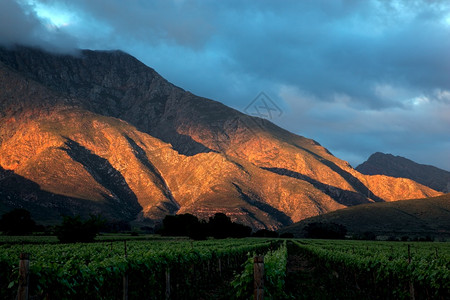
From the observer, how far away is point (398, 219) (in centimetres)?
16288

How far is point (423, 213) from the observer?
541ft

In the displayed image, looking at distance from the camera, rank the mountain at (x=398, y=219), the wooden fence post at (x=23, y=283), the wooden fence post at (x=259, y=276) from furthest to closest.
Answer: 1. the mountain at (x=398, y=219)
2. the wooden fence post at (x=259, y=276)
3. the wooden fence post at (x=23, y=283)

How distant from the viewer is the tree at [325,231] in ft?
488

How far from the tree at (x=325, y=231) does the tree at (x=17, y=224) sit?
9614 cm

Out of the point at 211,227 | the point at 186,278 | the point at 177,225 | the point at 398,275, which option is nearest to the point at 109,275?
the point at 186,278

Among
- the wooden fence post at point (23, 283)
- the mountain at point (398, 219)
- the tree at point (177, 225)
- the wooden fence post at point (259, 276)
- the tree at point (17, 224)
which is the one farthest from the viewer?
the mountain at point (398, 219)

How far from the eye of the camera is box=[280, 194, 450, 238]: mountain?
146 meters

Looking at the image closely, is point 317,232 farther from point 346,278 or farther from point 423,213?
point 346,278

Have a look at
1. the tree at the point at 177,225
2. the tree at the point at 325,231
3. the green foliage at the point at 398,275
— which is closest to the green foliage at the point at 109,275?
the green foliage at the point at 398,275

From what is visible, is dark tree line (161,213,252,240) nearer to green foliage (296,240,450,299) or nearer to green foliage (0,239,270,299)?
green foliage (296,240,450,299)

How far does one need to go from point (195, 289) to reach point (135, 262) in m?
7.50

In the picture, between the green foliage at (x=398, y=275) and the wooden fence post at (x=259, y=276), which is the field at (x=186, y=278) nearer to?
the green foliage at (x=398, y=275)

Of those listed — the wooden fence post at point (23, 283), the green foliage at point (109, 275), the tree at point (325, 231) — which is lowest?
the tree at point (325, 231)

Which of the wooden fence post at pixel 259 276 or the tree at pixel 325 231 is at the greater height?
the wooden fence post at pixel 259 276
